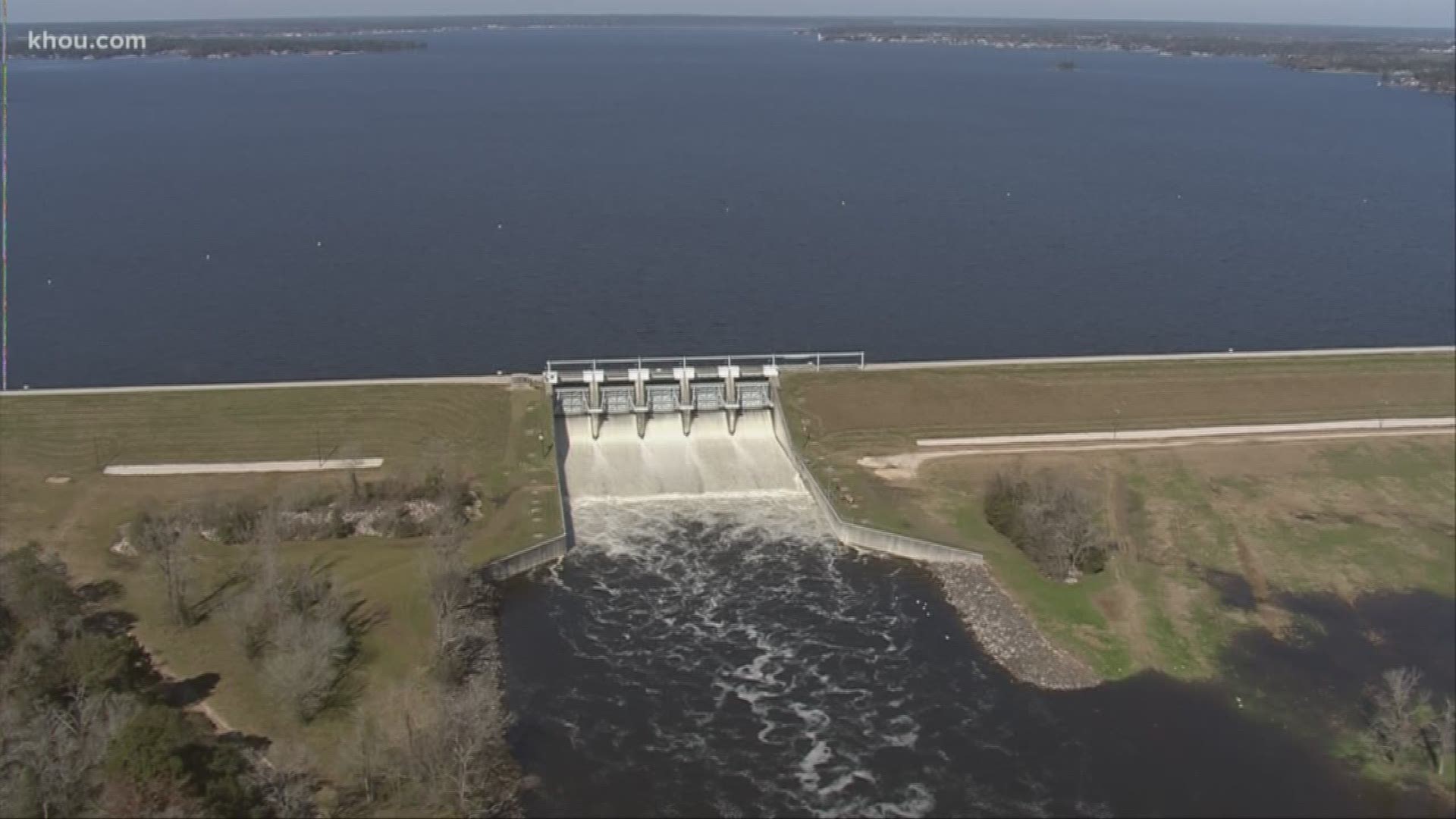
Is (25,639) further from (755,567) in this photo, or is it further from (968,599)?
(968,599)

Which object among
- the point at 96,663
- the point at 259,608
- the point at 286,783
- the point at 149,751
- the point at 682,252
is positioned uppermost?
the point at 682,252

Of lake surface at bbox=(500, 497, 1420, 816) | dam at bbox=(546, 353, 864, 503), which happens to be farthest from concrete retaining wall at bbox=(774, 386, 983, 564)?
dam at bbox=(546, 353, 864, 503)

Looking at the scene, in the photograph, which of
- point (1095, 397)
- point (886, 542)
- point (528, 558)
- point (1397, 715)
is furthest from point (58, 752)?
point (1095, 397)

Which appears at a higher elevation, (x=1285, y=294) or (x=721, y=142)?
(x=721, y=142)

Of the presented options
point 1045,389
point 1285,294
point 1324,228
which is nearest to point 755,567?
point 1045,389

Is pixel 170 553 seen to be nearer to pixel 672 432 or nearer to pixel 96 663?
pixel 96 663
